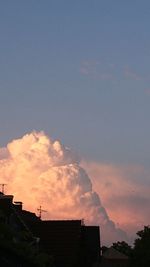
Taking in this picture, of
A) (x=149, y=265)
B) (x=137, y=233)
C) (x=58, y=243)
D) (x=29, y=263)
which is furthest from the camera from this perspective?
(x=137, y=233)

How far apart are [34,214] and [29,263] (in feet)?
166

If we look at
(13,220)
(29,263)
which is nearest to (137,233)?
(13,220)

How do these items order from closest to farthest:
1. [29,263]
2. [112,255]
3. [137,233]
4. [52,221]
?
[29,263], [52,221], [137,233], [112,255]

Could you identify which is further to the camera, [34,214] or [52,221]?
[34,214]

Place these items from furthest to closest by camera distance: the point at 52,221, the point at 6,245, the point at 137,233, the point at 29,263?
the point at 137,233, the point at 52,221, the point at 29,263, the point at 6,245

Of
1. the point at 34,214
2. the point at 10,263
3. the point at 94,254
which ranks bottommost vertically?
the point at 10,263

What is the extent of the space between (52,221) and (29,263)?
4399 centimetres

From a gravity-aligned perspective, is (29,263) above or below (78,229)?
below

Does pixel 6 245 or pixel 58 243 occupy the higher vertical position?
pixel 58 243

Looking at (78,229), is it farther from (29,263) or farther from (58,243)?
(29,263)

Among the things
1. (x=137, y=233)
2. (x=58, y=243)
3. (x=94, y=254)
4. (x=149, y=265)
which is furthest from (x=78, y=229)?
(x=137, y=233)

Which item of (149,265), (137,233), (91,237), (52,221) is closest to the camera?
(52,221)

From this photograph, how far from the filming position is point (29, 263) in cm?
1788

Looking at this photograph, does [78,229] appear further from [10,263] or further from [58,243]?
[10,263]
